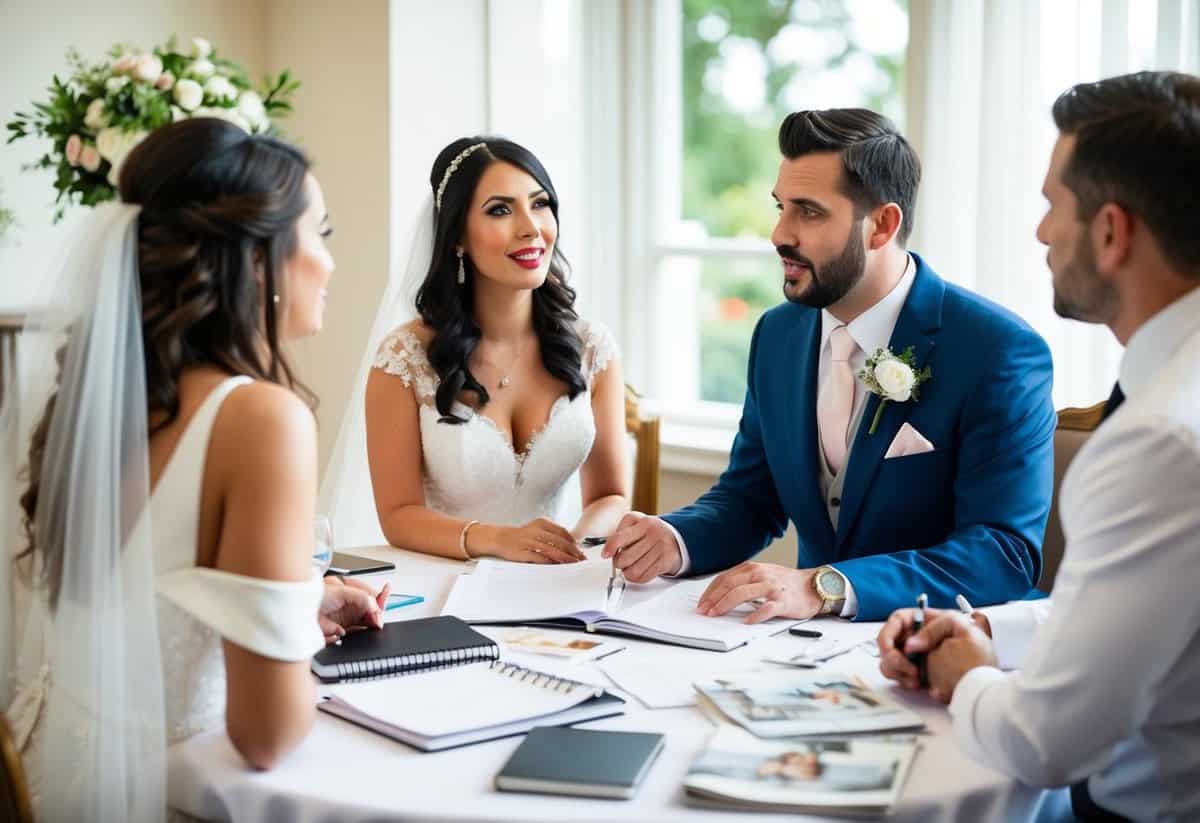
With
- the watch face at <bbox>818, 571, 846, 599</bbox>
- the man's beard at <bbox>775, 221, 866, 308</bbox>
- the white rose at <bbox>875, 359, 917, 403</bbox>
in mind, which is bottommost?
the watch face at <bbox>818, 571, 846, 599</bbox>

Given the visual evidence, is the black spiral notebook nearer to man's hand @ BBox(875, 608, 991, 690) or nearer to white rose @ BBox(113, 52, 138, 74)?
man's hand @ BBox(875, 608, 991, 690)

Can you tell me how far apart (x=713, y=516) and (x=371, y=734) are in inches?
46.9

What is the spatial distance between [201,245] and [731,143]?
3670 millimetres

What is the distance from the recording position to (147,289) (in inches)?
71.1

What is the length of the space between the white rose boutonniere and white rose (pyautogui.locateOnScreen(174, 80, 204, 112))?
2024 millimetres

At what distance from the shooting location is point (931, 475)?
267cm

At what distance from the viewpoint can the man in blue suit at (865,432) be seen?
2.46 metres

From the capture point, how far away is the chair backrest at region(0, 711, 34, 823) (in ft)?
5.45

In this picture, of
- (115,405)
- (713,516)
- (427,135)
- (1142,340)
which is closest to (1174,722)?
(1142,340)

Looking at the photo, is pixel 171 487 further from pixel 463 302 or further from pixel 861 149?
pixel 463 302

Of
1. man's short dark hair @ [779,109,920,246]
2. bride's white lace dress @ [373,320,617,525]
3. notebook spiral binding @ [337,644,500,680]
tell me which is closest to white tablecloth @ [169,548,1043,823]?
notebook spiral binding @ [337,644,500,680]

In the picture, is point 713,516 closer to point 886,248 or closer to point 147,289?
point 886,248

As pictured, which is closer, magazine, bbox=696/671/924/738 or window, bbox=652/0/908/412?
magazine, bbox=696/671/924/738

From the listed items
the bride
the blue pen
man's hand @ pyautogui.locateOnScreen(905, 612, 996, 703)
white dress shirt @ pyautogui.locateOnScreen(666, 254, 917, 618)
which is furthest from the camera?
the bride
